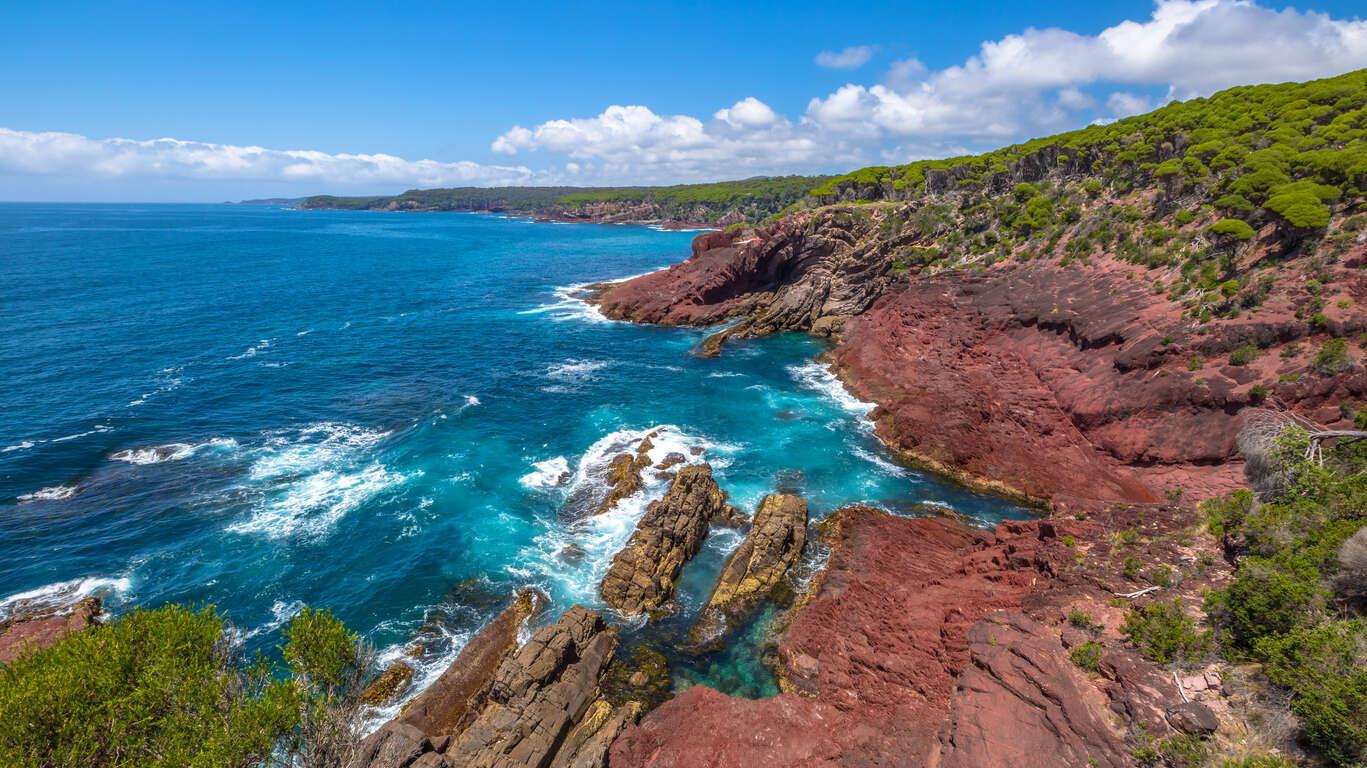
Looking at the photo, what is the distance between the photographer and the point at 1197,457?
35312 mm

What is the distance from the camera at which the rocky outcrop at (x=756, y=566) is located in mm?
27531

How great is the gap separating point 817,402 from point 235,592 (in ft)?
149

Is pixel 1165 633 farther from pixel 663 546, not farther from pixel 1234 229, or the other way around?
pixel 1234 229

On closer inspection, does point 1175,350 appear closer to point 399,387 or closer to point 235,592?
point 235,592

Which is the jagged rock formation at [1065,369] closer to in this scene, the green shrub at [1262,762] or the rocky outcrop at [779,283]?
the rocky outcrop at [779,283]

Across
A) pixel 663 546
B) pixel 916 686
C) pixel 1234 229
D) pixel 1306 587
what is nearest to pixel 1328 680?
pixel 1306 587

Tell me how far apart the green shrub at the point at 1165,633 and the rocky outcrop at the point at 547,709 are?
63.5ft

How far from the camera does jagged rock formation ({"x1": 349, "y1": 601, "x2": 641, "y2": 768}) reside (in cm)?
1908

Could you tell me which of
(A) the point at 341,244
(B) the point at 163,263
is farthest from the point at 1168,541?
(A) the point at 341,244

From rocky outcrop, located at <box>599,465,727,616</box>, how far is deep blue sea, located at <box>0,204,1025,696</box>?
1230mm

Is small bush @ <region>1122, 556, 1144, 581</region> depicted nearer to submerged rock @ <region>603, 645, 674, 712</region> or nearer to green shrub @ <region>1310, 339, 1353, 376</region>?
submerged rock @ <region>603, 645, 674, 712</region>

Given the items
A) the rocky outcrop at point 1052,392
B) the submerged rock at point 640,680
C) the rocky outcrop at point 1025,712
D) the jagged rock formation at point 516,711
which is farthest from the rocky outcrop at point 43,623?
the rocky outcrop at point 1052,392

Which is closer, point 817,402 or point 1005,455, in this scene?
point 1005,455

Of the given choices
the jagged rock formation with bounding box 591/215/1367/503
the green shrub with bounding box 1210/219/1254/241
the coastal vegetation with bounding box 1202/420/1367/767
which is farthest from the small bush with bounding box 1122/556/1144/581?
the green shrub with bounding box 1210/219/1254/241
